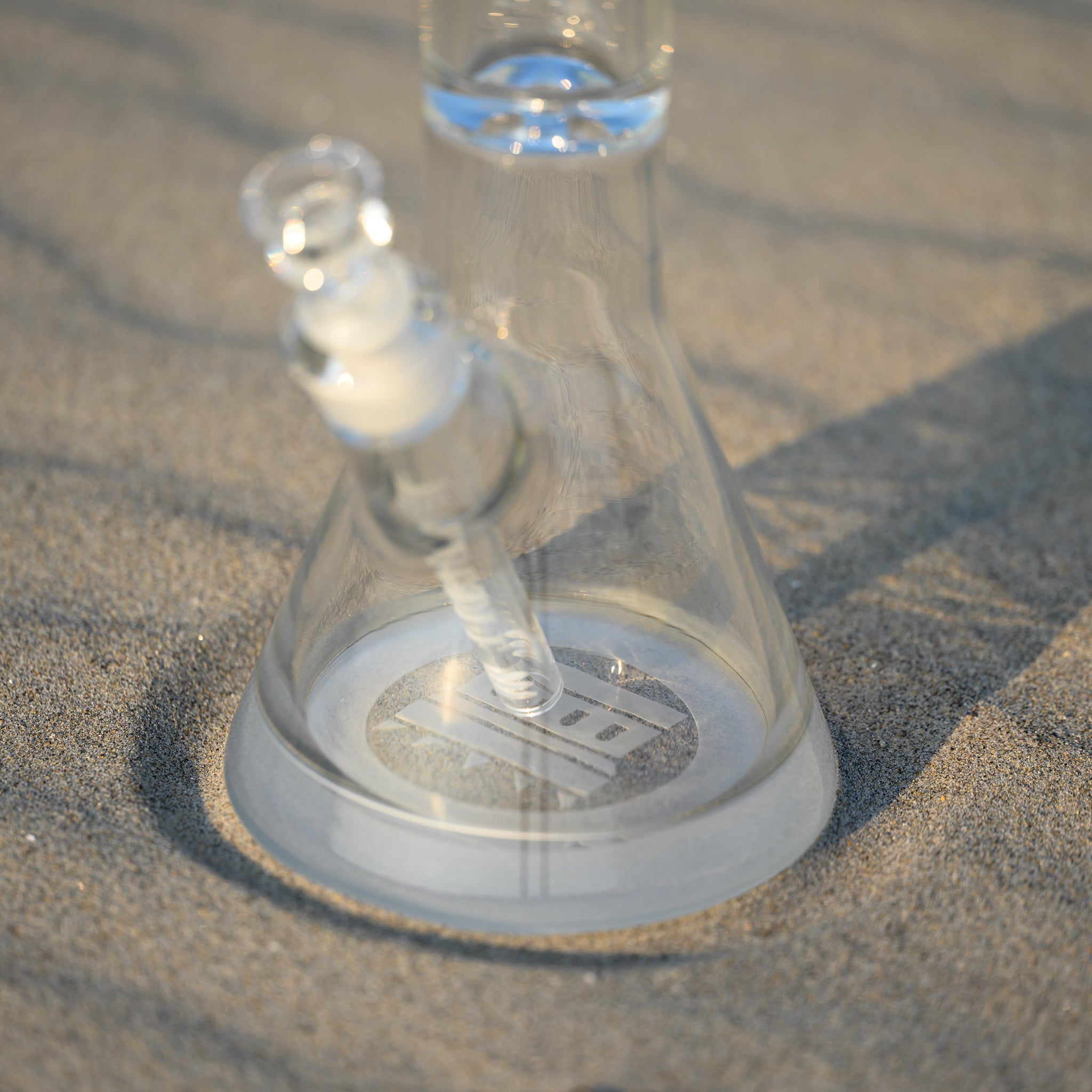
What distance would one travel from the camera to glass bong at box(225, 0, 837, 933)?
518 mm

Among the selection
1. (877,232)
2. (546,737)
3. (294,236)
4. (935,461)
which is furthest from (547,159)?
(877,232)

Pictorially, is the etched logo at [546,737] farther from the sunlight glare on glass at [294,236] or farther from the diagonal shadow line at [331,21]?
the diagonal shadow line at [331,21]

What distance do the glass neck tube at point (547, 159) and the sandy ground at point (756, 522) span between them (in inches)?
10.6

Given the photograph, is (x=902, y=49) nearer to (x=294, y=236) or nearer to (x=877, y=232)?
(x=877, y=232)

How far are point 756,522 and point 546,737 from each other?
0.38 m

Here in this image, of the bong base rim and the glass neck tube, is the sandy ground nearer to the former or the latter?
the bong base rim

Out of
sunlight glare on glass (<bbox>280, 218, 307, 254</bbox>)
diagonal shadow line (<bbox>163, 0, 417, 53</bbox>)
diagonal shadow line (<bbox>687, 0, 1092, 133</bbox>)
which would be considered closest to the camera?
sunlight glare on glass (<bbox>280, 218, 307, 254</bbox>)

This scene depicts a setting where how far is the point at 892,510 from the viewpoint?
981mm

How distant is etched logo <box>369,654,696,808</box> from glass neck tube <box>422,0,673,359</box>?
0.54ft

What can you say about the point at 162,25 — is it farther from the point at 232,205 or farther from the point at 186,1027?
the point at 186,1027

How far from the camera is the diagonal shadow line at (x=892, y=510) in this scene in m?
0.63

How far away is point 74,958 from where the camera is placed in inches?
22.4

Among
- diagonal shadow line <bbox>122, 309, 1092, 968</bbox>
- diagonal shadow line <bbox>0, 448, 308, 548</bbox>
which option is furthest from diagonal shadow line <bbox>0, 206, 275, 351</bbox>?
diagonal shadow line <bbox>122, 309, 1092, 968</bbox>

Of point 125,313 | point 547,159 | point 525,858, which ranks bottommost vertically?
point 125,313
